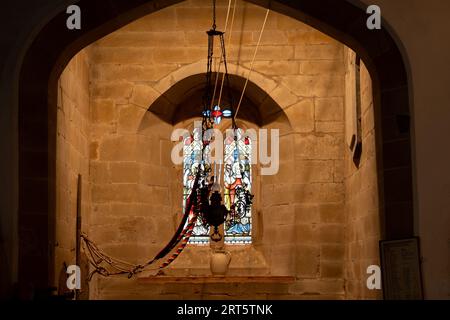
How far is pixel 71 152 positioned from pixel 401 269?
3263mm

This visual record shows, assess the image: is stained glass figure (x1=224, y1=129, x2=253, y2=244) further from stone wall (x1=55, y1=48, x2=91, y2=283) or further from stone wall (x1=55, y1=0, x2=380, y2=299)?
stone wall (x1=55, y1=48, x2=91, y2=283)

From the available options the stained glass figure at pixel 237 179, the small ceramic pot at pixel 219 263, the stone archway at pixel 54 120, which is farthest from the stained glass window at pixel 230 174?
the stone archway at pixel 54 120

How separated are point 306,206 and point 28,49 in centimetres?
363

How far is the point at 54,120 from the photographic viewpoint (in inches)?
221

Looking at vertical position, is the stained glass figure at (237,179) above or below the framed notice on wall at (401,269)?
above

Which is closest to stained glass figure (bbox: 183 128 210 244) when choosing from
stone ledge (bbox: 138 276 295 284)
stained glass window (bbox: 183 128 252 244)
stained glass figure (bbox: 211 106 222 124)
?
stained glass window (bbox: 183 128 252 244)

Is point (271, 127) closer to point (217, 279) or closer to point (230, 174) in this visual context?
point (230, 174)

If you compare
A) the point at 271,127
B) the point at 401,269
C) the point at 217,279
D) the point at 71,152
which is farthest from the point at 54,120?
the point at 271,127

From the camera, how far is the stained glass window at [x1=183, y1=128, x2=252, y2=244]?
8.82 m

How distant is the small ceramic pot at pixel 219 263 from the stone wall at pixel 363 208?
3.63 ft

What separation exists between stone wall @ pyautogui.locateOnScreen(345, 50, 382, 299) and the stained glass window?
1.14 m

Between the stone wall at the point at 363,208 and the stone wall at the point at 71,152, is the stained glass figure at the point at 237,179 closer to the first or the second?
the stone wall at the point at 363,208

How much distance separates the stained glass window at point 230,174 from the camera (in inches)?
347

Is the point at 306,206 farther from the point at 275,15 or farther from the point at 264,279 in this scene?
the point at 275,15
